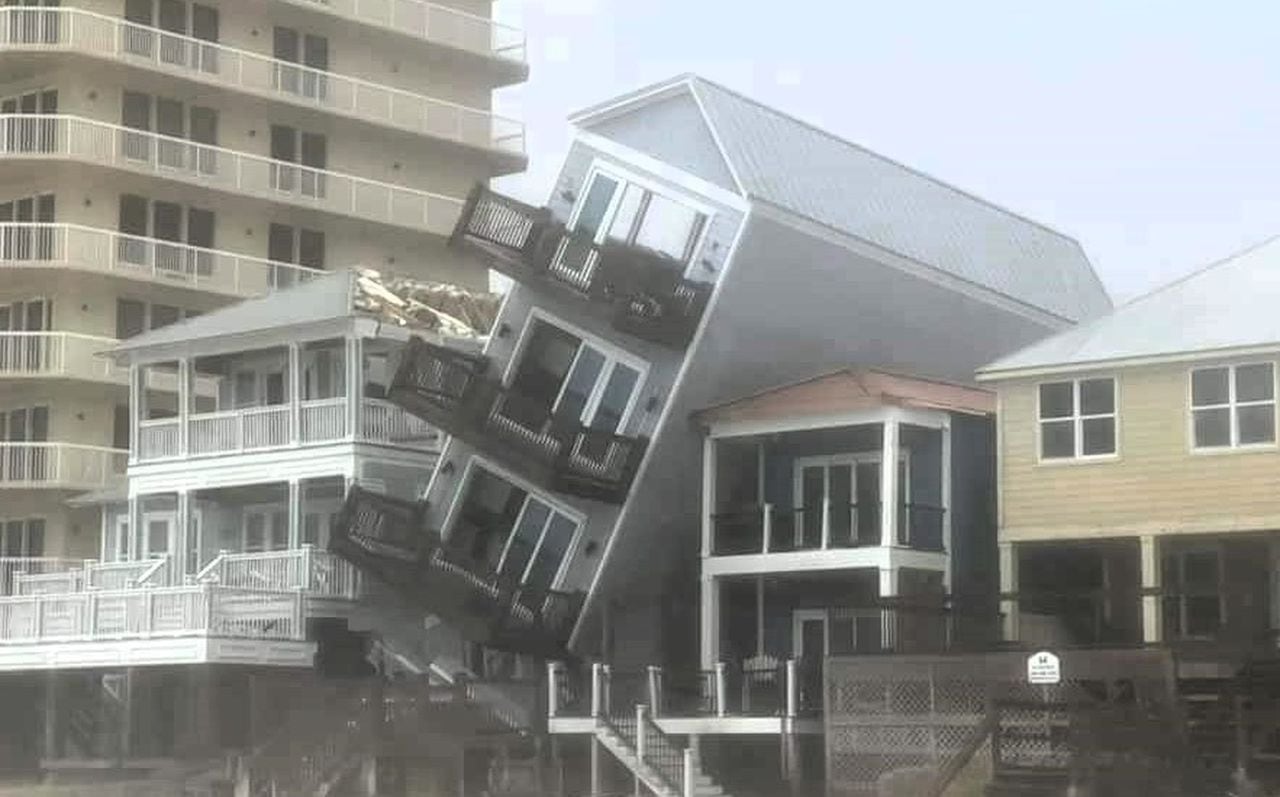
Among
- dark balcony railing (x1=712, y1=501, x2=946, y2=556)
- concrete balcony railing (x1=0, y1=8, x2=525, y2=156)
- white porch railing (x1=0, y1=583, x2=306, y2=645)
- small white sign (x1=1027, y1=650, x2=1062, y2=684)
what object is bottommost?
small white sign (x1=1027, y1=650, x2=1062, y2=684)

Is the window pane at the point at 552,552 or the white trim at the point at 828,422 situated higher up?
the white trim at the point at 828,422

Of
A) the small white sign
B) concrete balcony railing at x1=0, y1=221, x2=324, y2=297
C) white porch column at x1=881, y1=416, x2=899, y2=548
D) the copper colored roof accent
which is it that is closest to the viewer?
the small white sign

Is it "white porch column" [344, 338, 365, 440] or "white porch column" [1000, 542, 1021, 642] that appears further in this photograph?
"white porch column" [344, 338, 365, 440]

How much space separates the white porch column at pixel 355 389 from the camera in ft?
138

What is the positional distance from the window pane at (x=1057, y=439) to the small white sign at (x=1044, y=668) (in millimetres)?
6044

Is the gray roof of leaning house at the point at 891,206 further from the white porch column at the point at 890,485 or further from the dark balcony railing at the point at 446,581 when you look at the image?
the dark balcony railing at the point at 446,581

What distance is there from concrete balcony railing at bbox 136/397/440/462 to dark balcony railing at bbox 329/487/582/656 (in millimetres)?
2573

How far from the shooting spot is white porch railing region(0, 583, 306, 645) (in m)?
39.2

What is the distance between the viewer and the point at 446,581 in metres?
39.1

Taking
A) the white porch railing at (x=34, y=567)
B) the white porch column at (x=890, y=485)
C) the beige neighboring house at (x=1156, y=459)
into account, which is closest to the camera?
the beige neighboring house at (x=1156, y=459)

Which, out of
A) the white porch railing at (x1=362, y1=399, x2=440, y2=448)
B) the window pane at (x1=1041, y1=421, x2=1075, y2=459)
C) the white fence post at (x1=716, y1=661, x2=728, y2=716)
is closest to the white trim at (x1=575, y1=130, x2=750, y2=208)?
the window pane at (x1=1041, y1=421, x2=1075, y2=459)

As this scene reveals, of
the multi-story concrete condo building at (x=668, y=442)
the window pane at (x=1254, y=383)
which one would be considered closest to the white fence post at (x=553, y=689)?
the multi-story concrete condo building at (x=668, y=442)

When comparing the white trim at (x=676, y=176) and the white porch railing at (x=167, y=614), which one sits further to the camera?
the white porch railing at (x=167, y=614)

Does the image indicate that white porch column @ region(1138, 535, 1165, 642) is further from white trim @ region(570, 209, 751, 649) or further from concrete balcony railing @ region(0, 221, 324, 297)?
concrete balcony railing @ region(0, 221, 324, 297)
